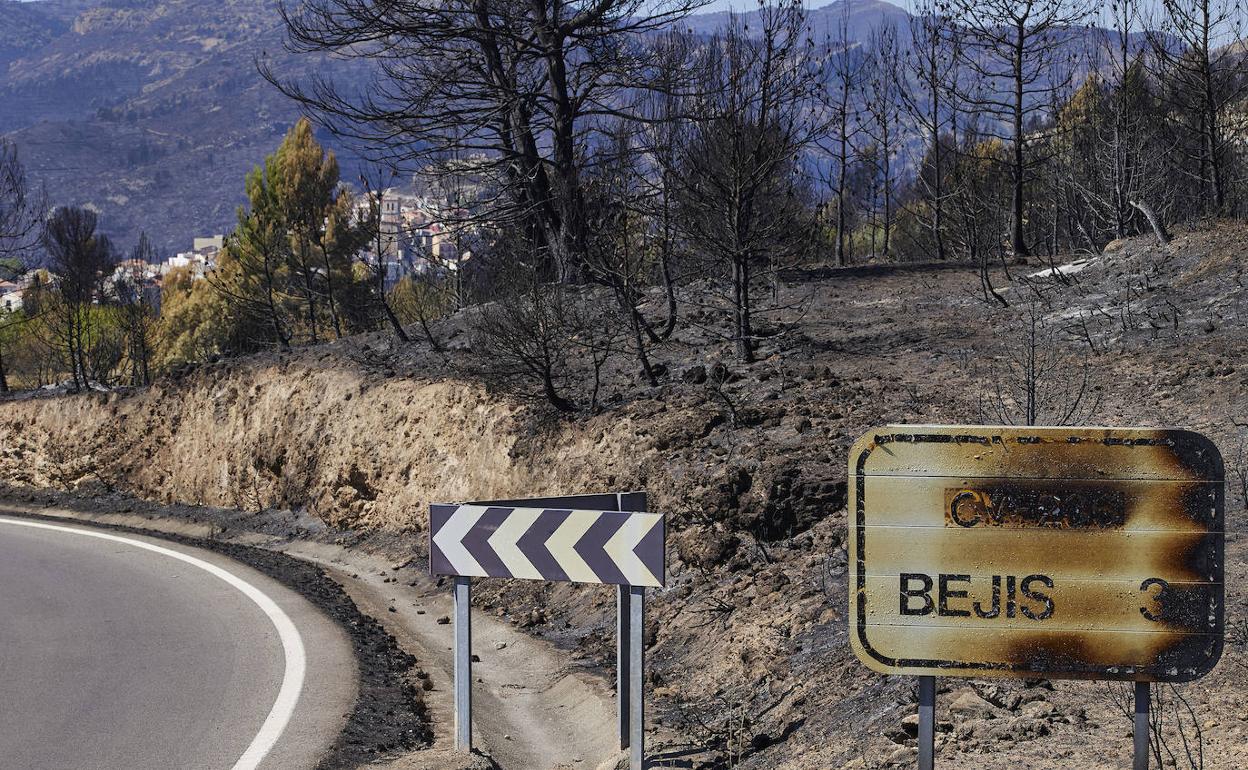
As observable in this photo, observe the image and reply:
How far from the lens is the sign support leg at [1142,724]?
418 centimetres

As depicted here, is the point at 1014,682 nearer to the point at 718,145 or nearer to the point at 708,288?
the point at 718,145

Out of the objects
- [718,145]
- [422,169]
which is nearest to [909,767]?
[718,145]

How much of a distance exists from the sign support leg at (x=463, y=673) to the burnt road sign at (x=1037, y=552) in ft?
10.2

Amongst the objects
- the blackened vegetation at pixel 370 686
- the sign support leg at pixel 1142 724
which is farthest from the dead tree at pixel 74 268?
the sign support leg at pixel 1142 724

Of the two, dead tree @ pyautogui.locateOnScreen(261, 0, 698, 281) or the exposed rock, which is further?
dead tree @ pyautogui.locateOnScreen(261, 0, 698, 281)

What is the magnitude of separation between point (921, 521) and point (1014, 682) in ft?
8.13

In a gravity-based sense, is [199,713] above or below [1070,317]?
below

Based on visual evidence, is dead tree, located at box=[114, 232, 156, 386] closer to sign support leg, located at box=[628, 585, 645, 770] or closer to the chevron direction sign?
the chevron direction sign

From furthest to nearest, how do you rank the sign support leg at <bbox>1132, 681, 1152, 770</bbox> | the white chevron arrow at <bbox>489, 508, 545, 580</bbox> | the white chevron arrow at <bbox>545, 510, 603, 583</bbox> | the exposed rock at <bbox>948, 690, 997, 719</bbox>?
the white chevron arrow at <bbox>489, 508, 545, 580</bbox>
the white chevron arrow at <bbox>545, 510, 603, 583</bbox>
the exposed rock at <bbox>948, 690, 997, 719</bbox>
the sign support leg at <bbox>1132, 681, 1152, 770</bbox>

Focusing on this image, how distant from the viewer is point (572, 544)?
659 cm

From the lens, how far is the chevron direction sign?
6.41m

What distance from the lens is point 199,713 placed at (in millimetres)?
8219

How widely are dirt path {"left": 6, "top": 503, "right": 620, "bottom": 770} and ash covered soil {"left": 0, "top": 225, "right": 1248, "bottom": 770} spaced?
15.4 inches

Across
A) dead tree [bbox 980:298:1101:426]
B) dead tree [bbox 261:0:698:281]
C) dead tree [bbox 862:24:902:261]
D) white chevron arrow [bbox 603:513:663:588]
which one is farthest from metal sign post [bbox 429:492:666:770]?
dead tree [bbox 862:24:902:261]
